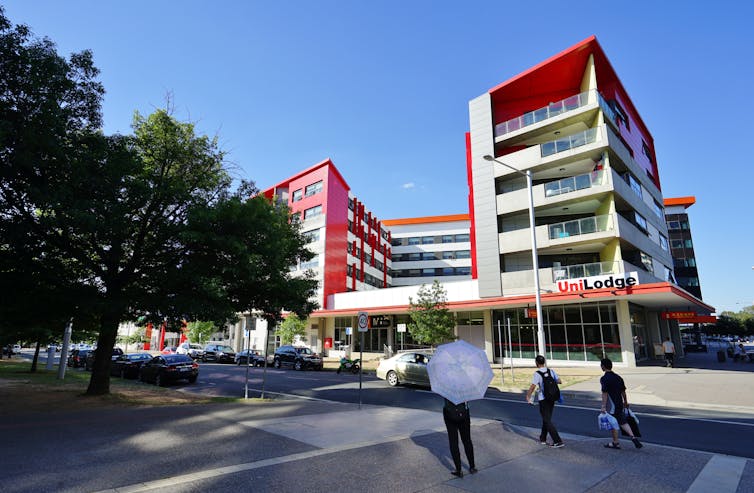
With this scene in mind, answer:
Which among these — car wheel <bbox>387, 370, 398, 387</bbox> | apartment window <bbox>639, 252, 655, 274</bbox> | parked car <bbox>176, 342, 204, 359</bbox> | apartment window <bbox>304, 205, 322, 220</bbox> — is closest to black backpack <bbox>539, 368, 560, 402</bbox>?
car wheel <bbox>387, 370, 398, 387</bbox>

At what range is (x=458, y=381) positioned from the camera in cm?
526

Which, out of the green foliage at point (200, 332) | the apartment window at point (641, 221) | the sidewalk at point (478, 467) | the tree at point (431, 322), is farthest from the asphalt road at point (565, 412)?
the green foliage at point (200, 332)

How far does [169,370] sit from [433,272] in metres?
45.4

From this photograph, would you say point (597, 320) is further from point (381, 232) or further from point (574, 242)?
point (381, 232)

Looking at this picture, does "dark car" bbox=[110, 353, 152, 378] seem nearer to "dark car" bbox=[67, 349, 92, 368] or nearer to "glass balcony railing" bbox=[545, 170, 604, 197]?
"dark car" bbox=[67, 349, 92, 368]

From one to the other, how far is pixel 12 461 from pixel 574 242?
26775 millimetres

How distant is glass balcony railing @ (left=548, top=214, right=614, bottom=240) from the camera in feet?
81.8

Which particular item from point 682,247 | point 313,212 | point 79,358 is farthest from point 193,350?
point 682,247

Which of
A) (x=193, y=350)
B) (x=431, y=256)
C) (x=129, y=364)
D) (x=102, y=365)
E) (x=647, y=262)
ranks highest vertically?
(x=431, y=256)

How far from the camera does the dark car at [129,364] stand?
22.4 metres

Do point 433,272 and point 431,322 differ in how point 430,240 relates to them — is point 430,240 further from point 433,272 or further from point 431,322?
point 431,322

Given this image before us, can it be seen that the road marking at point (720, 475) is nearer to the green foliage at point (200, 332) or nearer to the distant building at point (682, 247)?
the green foliage at point (200, 332)

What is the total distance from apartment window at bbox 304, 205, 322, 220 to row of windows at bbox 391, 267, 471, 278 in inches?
813

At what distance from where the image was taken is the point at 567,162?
91.9ft
